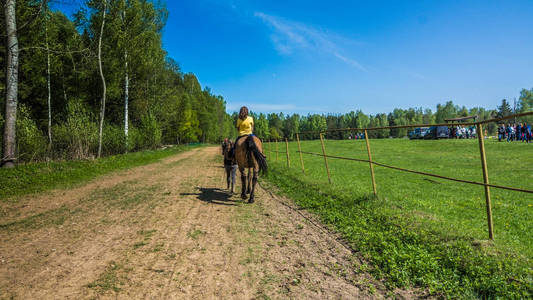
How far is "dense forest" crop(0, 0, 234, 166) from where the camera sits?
13753mm

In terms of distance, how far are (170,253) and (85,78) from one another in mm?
23036

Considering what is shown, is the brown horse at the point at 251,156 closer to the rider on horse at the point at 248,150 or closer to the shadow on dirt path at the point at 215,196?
the rider on horse at the point at 248,150

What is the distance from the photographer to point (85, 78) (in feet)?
67.3

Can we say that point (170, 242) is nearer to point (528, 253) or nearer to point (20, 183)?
point (528, 253)

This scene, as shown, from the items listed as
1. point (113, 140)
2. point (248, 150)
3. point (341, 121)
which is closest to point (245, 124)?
point (248, 150)

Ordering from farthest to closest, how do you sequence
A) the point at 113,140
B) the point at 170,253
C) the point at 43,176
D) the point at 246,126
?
the point at 113,140, the point at 43,176, the point at 246,126, the point at 170,253

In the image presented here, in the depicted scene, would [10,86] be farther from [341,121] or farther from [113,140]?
[341,121]

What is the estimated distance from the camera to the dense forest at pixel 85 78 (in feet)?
45.1

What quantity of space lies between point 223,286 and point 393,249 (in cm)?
250

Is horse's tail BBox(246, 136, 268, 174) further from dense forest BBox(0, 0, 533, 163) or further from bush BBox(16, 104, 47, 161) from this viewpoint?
bush BBox(16, 104, 47, 161)

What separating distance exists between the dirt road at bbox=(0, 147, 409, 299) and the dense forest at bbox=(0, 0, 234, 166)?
319 inches

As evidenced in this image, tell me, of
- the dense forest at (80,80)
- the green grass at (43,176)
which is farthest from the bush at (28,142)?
the green grass at (43,176)

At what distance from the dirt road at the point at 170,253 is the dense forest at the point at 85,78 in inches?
319

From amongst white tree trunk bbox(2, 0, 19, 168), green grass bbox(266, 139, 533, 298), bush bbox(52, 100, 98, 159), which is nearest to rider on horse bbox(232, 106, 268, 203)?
green grass bbox(266, 139, 533, 298)
